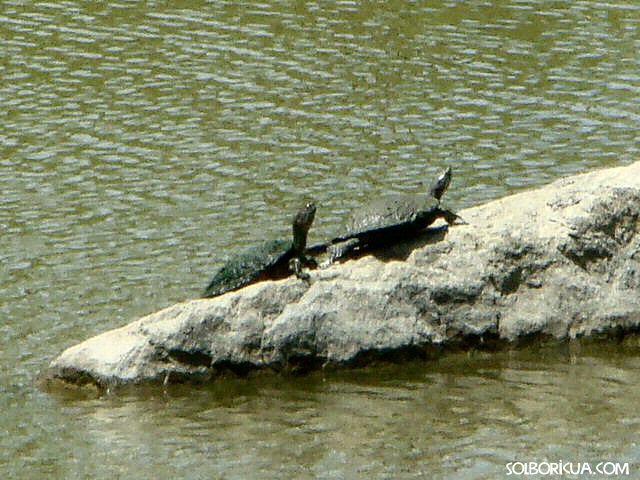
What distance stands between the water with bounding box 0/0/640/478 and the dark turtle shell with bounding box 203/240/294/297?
734mm

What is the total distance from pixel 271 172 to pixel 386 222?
14.0 ft

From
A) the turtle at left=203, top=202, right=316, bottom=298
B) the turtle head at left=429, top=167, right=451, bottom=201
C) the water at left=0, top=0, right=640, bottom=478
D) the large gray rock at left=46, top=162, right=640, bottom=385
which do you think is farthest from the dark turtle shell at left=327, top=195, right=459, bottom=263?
the water at left=0, top=0, right=640, bottom=478

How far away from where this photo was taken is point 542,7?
19.2 m

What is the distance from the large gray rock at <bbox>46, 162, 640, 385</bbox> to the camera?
911 cm

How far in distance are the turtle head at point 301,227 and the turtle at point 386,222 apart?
0.66 feet

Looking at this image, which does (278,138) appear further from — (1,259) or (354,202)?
(1,259)

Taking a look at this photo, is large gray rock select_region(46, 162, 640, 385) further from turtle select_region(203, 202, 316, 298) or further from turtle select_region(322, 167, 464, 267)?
turtle select_region(203, 202, 316, 298)

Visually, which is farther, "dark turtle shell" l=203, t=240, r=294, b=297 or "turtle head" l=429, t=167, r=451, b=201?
"turtle head" l=429, t=167, r=451, b=201

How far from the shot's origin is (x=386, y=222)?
31.0ft

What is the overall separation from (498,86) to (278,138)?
298 centimetres

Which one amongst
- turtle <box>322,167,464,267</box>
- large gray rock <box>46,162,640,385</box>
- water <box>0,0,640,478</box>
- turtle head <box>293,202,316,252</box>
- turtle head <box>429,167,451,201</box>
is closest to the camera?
water <box>0,0,640,478</box>

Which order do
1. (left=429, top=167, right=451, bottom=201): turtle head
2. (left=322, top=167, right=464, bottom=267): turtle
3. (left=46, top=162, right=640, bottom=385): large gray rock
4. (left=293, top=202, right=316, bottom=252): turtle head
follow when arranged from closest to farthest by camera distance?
(left=46, top=162, right=640, bottom=385): large gray rock
(left=322, top=167, right=464, bottom=267): turtle
(left=293, top=202, right=316, bottom=252): turtle head
(left=429, top=167, right=451, bottom=201): turtle head

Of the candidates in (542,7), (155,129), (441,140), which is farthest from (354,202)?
(542,7)

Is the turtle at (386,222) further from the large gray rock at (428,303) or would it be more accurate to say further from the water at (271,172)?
the water at (271,172)
